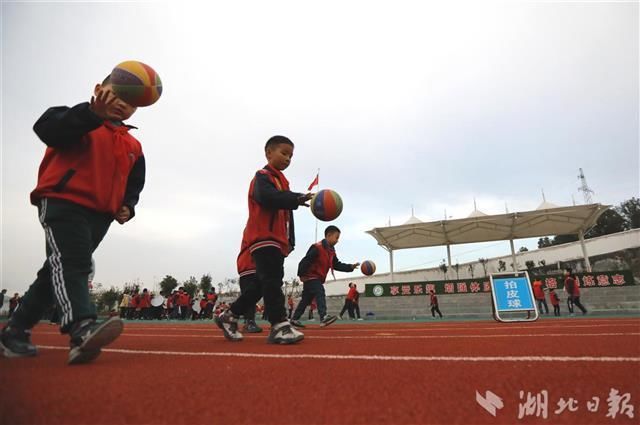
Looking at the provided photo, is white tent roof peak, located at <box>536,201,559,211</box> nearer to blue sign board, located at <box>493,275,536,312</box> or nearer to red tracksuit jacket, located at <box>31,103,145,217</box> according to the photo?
blue sign board, located at <box>493,275,536,312</box>

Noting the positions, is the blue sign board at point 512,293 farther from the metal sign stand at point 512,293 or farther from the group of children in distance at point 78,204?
the group of children in distance at point 78,204

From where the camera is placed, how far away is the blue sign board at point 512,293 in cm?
923

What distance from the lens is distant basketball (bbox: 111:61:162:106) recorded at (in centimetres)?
226

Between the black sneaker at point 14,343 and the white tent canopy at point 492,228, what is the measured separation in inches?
953

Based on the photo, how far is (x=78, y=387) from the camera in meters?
1.43

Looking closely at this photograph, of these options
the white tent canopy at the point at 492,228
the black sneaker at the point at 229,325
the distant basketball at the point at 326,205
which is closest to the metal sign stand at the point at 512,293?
the distant basketball at the point at 326,205

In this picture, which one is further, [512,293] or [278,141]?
[512,293]

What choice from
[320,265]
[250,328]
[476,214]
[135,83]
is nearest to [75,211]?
[135,83]

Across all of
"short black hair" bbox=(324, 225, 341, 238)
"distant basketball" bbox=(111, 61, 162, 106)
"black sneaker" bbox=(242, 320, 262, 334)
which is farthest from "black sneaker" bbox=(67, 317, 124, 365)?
"short black hair" bbox=(324, 225, 341, 238)

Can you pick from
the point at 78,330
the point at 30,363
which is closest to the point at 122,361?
the point at 78,330

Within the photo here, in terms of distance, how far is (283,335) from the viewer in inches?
125

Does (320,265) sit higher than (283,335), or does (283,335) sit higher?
(320,265)

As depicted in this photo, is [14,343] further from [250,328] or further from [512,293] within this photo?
[512,293]

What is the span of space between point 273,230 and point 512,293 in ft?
27.9
